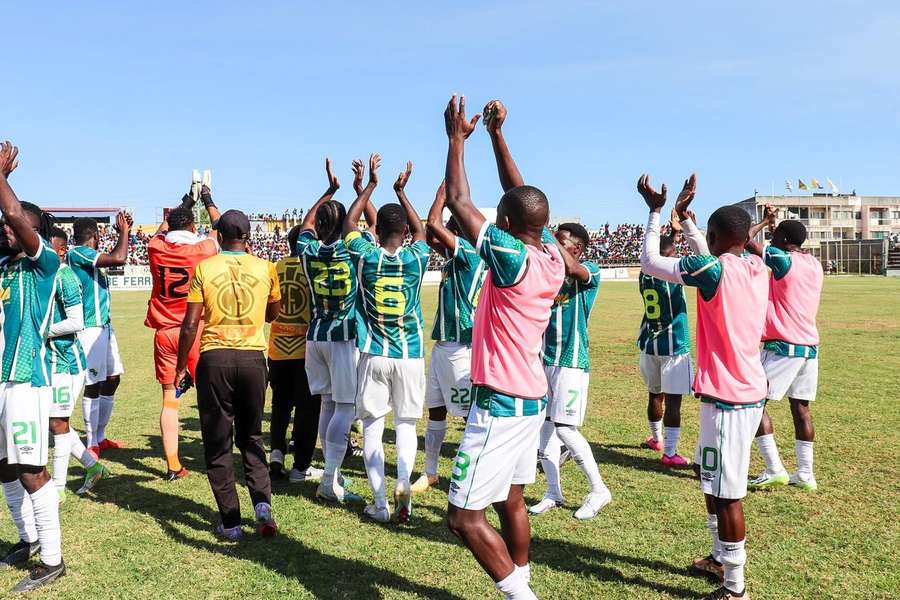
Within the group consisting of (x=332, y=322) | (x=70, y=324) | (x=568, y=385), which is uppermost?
(x=70, y=324)

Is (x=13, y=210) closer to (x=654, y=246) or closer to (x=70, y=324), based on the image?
(x=70, y=324)

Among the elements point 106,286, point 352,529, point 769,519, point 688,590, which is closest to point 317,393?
point 352,529

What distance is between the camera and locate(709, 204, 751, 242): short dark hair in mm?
4758

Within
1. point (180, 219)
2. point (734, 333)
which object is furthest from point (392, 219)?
point (734, 333)

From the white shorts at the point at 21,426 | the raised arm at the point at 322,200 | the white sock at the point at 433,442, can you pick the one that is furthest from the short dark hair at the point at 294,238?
the white shorts at the point at 21,426

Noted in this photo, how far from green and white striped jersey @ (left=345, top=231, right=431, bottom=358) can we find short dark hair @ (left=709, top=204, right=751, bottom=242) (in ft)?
8.57

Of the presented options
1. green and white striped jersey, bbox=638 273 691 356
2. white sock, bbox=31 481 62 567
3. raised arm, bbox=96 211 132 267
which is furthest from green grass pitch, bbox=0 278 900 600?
raised arm, bbox=96 211 132 267

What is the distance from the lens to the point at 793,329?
7.19 metres

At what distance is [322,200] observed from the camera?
23.2ft

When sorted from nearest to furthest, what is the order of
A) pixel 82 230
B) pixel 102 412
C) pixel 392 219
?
pixel 392 219 → pixel 82 230 → pixel 102 412

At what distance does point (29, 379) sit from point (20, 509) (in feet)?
3.65

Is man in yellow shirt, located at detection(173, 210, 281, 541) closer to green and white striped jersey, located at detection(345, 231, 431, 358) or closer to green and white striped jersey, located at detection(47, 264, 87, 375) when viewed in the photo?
green and white striped jersey, located at detection(345, 231, 431, 358)

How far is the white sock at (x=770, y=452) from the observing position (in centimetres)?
699

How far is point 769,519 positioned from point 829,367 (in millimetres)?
9521
